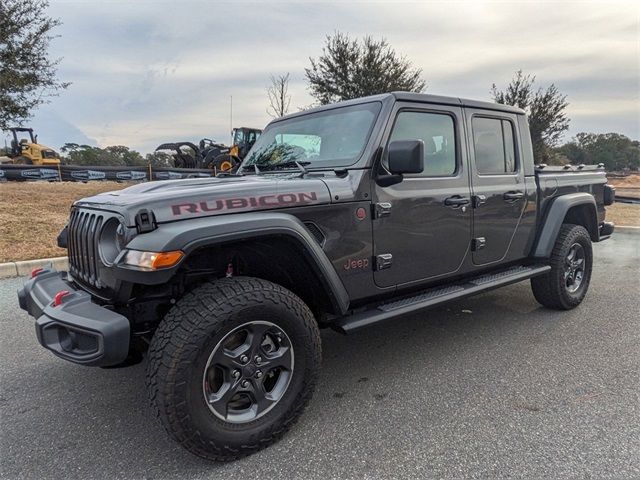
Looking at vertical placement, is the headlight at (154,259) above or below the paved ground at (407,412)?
above

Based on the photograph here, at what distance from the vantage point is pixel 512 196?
3.73 metres

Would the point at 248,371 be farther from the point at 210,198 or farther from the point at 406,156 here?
the point at 406,156

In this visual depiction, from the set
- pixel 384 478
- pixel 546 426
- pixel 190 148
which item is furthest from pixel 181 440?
pixel 190 148

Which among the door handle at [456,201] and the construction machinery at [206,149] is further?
the construction machinery at [206,149]

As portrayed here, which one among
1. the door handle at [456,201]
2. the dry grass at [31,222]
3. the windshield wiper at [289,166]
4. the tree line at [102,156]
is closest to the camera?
the windshield wiper at [289,166]

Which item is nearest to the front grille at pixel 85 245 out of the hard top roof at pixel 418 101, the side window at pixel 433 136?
the hard top roof at pixel 418 101

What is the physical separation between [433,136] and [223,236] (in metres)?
1.91

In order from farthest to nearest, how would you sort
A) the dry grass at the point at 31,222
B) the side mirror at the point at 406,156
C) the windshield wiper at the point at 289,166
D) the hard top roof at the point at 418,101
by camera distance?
the dry grass at the point at 31,222 → the hard top roof at the point at 418,101 → the windshield wiper at the point at 289,166 → the side mirror at the point at 406,156

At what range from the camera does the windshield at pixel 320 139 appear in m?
2.99

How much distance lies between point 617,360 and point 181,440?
305 cm

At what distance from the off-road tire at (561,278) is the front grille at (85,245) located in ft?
12.0

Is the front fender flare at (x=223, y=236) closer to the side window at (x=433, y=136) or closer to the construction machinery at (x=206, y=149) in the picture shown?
the side window at (x=433, y=136)

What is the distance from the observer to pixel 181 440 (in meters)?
2.04

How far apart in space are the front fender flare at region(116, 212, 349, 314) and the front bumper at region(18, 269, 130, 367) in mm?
228
